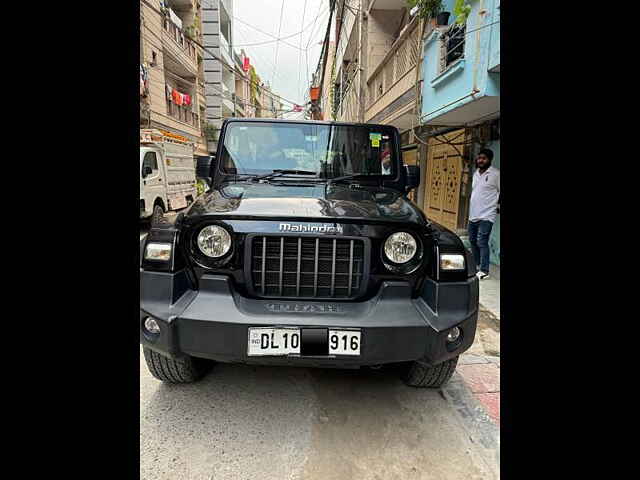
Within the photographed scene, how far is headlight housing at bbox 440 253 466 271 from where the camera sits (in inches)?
77.4

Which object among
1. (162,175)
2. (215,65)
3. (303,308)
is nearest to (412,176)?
(303,308)

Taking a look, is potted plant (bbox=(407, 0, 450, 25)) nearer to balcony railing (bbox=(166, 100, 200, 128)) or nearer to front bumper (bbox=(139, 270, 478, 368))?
front bumper (bbox=(139, 270, 478, 368))

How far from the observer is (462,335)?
1941 millimetres

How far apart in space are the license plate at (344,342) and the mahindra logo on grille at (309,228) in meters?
0.52

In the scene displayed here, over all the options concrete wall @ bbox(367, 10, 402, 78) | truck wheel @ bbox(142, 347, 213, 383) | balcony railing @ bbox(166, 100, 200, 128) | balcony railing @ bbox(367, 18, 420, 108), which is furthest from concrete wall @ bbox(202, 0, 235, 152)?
truck wheel @ bbox(142, 347, 213, 383)

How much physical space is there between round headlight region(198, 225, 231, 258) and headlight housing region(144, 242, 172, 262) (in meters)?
0.17

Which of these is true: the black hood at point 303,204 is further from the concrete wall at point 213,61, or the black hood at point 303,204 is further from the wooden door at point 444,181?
the concrete wall at point 213,61

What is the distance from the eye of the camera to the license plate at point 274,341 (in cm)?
175

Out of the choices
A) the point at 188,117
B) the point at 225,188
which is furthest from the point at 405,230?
the point at 188,117

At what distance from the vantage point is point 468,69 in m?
5.25

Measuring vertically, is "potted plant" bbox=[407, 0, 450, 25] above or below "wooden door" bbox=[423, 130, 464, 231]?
above

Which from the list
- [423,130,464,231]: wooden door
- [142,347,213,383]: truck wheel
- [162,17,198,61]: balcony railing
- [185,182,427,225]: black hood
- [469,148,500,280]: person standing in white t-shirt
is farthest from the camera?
[162,17,198,61]: balcony railing

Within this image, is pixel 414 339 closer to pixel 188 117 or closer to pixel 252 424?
pixel 252 424
